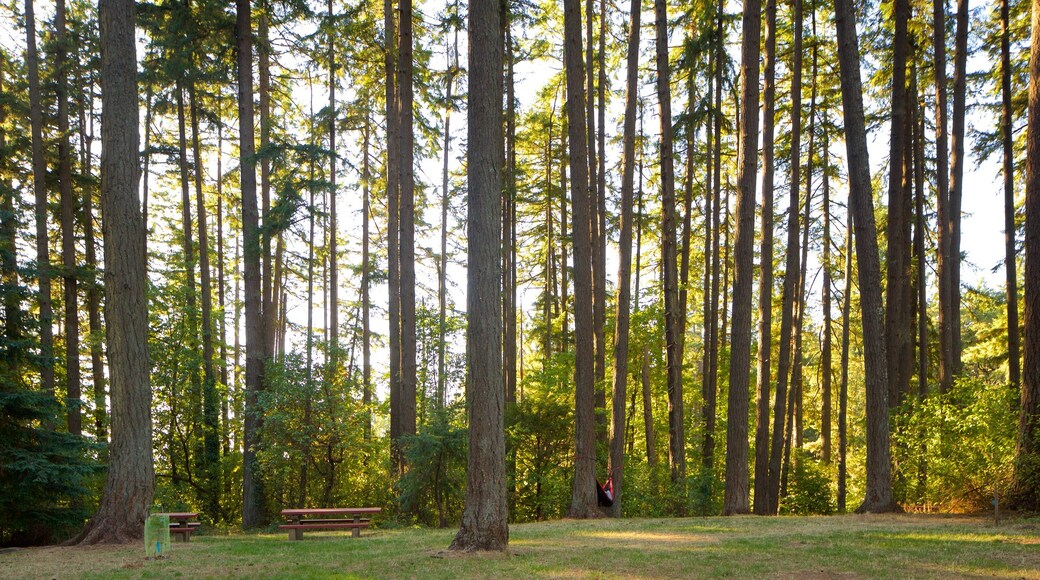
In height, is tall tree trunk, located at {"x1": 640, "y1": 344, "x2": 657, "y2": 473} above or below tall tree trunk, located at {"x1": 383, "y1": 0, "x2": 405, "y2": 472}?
below

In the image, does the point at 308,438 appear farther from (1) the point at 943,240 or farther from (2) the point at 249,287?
(1) the point at 943,240

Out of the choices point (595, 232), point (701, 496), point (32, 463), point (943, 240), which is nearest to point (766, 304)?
point (943, 240)

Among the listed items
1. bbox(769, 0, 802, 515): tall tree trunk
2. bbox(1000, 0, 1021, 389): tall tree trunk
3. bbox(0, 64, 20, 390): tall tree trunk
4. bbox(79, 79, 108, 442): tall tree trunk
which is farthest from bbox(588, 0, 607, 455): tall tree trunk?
bbox(79, 79, 108, 442): tall tree trunk

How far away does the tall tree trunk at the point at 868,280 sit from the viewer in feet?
44.1

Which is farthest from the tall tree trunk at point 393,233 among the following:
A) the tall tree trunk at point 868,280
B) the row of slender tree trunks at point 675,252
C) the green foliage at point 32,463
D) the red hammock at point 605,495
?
the tall tree trunk at point 868,280

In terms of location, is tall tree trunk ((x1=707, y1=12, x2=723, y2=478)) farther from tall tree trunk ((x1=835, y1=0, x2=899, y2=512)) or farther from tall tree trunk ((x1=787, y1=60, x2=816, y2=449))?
tall tree trunk ((x1=835, y1=0, x2=899, y2=512))

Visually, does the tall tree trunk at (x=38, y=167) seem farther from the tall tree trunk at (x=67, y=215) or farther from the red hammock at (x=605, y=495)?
the red hammock at (x=605, y=495)

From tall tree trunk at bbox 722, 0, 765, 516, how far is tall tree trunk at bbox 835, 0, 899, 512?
174cm

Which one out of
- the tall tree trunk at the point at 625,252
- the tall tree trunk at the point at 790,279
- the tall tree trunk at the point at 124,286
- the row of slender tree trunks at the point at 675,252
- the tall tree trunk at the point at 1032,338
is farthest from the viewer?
the tall tree trunk at the point at 790,279

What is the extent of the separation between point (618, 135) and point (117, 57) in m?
15.7

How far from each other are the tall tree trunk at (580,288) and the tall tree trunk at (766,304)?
374 centimetres

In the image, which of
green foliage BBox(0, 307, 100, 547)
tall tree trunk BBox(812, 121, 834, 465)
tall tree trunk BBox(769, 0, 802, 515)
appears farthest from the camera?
tall tree trunk BBox(812, 121, 834, 465)

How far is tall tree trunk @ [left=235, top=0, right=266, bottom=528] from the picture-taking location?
17766 millimetres

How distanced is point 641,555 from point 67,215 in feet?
54.5
